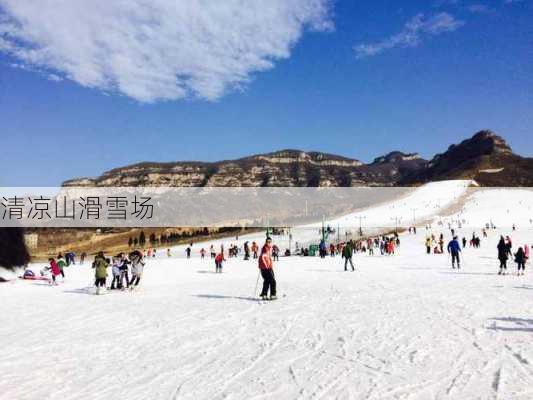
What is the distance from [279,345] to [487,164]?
14397 centimetres

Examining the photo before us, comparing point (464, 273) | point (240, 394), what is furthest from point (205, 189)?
point (240, 394)

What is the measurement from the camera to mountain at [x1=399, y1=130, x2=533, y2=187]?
11846cm

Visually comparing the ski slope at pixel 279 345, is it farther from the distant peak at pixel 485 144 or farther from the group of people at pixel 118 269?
the distant peak at pixel 485 144

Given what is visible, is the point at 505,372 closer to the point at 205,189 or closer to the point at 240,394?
A: the point at 240,394

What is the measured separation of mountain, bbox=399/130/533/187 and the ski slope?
337 feet

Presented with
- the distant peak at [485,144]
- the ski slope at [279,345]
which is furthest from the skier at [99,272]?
the distant peak at [485,144]

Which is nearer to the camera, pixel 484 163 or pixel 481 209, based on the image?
pixel 481 209

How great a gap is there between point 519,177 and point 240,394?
13542 centimetres

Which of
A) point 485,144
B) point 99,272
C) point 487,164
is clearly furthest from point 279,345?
point 485,144

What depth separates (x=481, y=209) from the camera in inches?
2603

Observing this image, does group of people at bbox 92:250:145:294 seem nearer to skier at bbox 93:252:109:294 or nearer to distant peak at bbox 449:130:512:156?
skier at bbox 93:252:109:294

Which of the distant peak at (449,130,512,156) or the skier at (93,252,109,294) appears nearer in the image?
the skier at (93,252,109,294)

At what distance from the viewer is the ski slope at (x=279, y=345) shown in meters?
5.07

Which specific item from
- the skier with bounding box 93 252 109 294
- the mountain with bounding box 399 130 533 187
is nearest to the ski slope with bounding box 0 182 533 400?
the skier with bounding box 93 252 109 294
